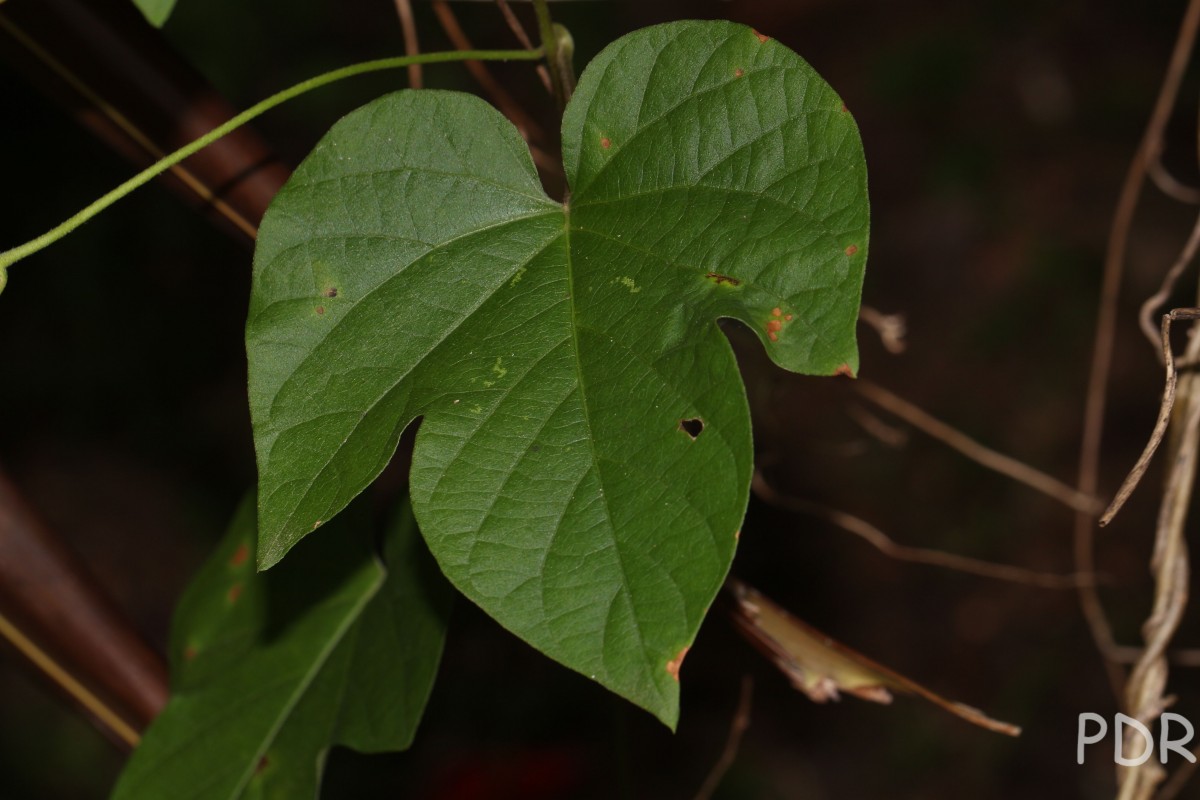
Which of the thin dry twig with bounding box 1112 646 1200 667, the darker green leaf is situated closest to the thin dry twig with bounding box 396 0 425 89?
the darker green leaf

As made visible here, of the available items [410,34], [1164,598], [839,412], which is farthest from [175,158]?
[839,412]

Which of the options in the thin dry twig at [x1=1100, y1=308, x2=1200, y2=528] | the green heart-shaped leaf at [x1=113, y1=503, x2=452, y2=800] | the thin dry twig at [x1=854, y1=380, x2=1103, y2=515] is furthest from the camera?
the thin dry twig at [x1=854, y1=380, x2=1103, y2=515]

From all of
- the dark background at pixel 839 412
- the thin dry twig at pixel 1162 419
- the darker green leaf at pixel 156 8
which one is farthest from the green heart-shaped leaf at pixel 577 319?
the dark background at pixel 839 412

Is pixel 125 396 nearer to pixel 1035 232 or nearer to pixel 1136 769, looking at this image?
pixel 1035 232

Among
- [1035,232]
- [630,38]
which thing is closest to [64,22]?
[630,38]

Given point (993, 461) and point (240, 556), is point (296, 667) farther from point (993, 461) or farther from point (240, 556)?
point (993, 461)

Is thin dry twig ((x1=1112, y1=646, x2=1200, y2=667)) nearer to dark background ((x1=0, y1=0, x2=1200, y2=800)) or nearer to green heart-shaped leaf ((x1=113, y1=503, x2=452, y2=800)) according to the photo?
green heart-shaped leaf ((x1=113, y1=503, x2=452, y2=800))
